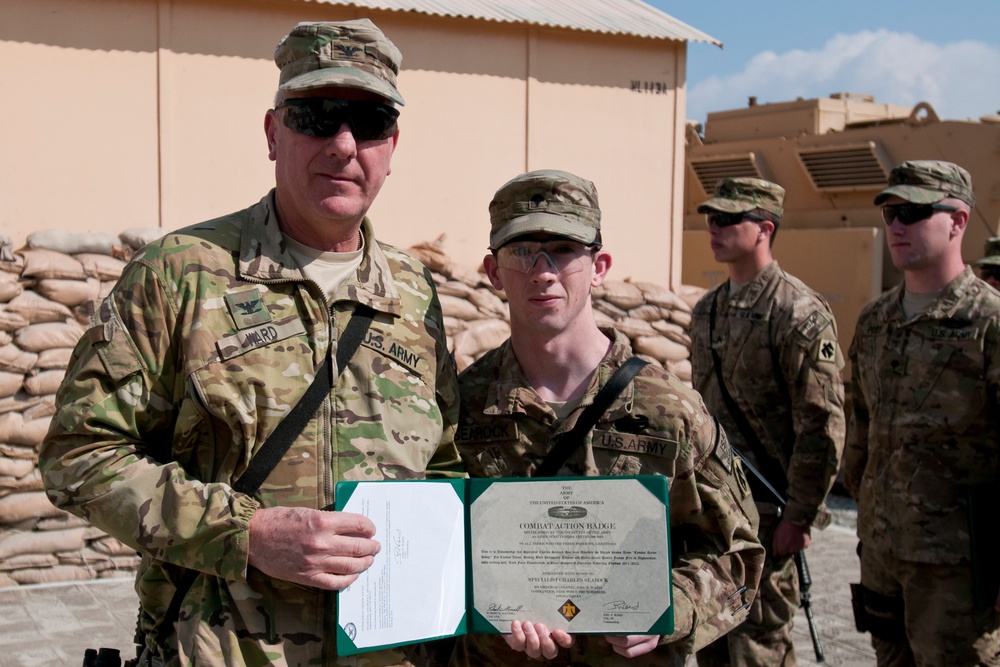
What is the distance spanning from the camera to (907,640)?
158 inches

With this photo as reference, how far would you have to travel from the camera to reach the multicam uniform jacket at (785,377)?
14.0ft

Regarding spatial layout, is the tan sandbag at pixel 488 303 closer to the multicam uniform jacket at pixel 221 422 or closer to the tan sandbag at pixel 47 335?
the tan sandbag at pixel 47 335

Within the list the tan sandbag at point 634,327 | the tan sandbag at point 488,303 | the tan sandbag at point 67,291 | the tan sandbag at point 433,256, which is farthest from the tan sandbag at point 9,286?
the tan sandbag at point 634,327

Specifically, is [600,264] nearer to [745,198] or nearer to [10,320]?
[745,198]

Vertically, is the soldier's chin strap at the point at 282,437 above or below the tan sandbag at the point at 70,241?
below

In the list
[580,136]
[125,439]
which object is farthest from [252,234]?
[580,136]

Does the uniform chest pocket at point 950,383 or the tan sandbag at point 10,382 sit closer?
the uniform chest pocket at point 950,383

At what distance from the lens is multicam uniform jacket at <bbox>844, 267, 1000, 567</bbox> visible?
3842mm

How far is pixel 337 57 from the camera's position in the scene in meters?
2.21

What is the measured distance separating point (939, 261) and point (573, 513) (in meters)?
2.57

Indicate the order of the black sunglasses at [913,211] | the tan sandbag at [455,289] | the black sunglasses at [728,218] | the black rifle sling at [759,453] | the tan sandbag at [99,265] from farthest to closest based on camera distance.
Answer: the tan sandbag at [455,289], the tan sandbag at [99,265], the black sunglasses at [728,218], the black rifle sling at [759,453], the black sunglasses at [913,211]

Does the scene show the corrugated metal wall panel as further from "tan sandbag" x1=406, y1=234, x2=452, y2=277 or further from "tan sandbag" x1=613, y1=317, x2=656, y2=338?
"tan sandbag" x1=613, y1=317, x2=656, y2=338

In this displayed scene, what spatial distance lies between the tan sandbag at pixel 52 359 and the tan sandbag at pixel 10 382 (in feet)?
0.39

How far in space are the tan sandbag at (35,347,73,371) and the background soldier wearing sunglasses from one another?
4.43m
